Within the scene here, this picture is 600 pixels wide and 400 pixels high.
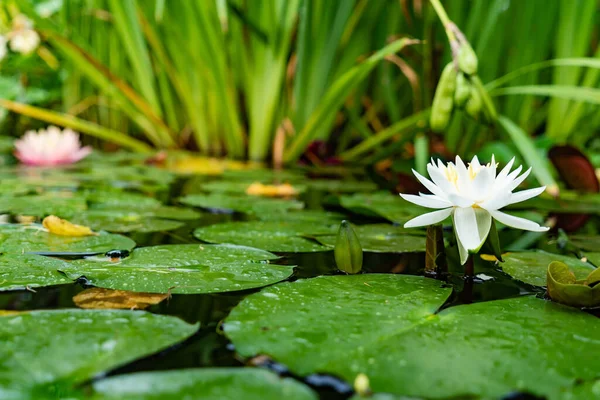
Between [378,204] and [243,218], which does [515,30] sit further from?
[243,218]

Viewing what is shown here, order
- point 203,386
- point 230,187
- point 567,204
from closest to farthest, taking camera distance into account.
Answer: point 203,386, point 567,204, point 230,187

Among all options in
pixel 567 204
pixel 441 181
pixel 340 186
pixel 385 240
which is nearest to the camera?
pixel 441 181

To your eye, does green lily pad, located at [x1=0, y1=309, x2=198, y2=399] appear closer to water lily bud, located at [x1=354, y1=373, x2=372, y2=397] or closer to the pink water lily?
water lily bud, located at [x1=354, y1=373, x2=372, y2=397]

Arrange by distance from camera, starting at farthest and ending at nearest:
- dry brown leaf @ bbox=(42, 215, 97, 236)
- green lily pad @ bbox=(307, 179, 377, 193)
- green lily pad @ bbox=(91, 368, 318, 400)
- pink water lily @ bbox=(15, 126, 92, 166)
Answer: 1. pink water lily @ bbox=(15, 126, 92, 166)
2. green lily pad @ bbox=(307, 179, 377, 193)
3. dry brown leaf @ bbox=(42, 215, 97, 236)
4. green lily pad @ bbox=(91, 368, 318, 400)

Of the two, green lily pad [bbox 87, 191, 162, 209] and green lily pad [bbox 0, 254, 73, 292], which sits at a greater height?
green lily pad [bbox 87, 191, 162, 209]

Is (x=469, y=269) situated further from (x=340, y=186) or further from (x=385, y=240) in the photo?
(x=340, y=186)

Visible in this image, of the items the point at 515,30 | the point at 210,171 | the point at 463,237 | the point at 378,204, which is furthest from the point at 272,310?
the point at 515,30

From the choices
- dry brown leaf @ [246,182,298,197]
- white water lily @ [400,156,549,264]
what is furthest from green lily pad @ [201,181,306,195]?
white water lily @ [400,156,549,264]

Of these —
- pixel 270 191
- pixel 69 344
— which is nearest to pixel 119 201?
pixel 270 191
